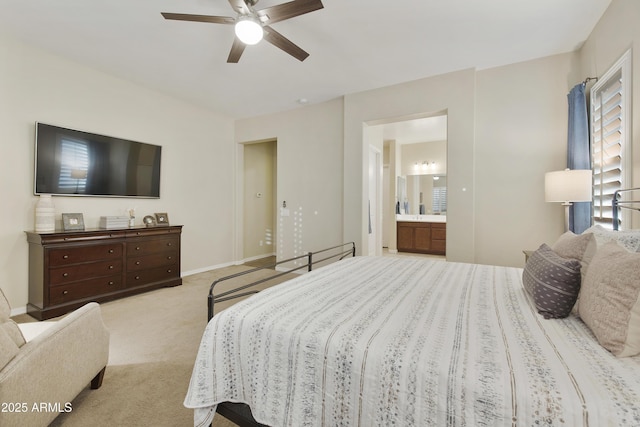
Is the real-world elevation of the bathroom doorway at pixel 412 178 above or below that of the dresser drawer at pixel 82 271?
above

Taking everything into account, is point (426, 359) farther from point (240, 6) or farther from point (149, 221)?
point (149, 221)

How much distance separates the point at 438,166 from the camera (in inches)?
263

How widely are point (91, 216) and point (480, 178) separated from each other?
4820 mm

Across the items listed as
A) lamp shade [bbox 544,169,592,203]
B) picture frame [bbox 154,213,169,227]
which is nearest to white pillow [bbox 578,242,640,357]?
lamp shade [bbox 544,169,592,203]

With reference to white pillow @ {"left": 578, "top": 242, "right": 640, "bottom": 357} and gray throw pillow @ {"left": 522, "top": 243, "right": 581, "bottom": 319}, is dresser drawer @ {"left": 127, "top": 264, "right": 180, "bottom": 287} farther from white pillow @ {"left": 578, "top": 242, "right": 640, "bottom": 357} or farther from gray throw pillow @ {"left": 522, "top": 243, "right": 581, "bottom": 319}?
white pillow @ {"left": 578, "top": 242, "right": 640, "bottom": 357}

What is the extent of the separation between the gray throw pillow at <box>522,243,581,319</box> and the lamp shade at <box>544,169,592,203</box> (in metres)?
1.41

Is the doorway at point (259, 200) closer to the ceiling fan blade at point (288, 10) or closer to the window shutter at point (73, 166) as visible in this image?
Result: the window shutter at point (73, 166)

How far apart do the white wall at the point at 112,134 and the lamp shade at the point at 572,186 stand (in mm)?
4746

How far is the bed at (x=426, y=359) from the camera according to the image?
0.74m

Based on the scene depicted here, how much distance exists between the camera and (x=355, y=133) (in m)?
3.94

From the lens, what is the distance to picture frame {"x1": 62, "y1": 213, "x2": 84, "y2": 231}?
9.96 feet

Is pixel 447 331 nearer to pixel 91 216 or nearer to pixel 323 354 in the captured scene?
pixel 323 354

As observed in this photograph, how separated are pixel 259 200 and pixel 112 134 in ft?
9.38

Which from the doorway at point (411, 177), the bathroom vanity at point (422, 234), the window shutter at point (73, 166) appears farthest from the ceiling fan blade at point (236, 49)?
the bathroom vanity at point (422, 234)
